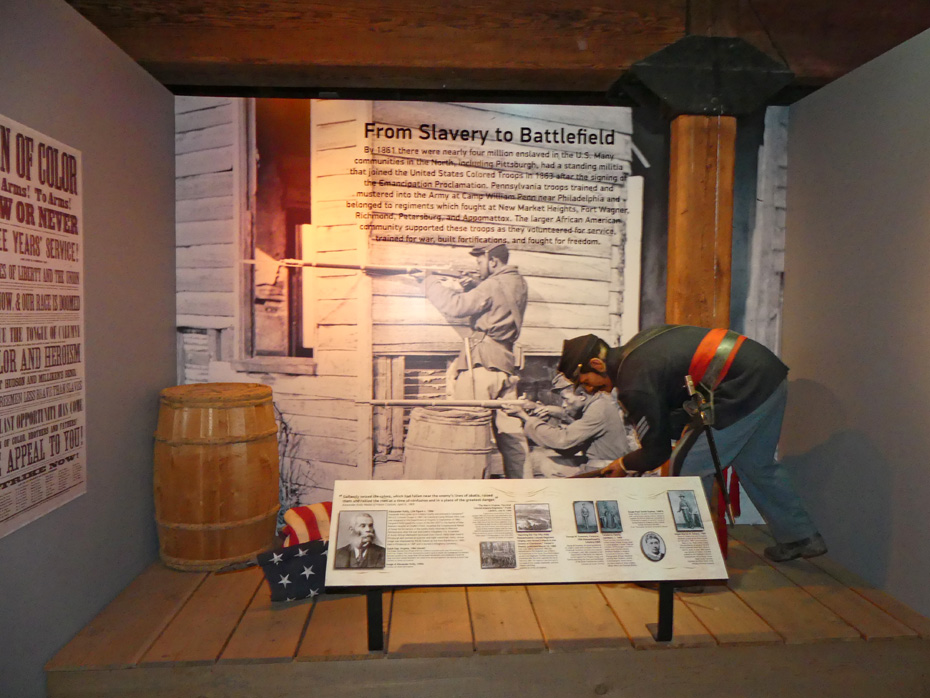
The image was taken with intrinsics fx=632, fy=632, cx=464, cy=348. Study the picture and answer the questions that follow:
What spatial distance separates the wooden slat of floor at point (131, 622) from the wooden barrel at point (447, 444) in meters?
1.15

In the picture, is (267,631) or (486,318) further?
(486,318)

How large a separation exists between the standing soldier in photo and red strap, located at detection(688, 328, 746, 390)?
3.25 ft

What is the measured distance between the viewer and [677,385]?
8.93 ft

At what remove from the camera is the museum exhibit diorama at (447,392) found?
2146 millimetres

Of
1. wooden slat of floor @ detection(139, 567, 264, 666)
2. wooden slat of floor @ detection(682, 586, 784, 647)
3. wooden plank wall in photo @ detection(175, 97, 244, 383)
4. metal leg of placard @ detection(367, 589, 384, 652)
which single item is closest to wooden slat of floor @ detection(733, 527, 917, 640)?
wooden slat of floor @ detection(682, 586, 784, 647)

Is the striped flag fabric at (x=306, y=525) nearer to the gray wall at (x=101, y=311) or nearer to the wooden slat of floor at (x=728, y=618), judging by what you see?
the gray wall at (x=101, y=311)

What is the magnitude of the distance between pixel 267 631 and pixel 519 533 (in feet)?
3.29

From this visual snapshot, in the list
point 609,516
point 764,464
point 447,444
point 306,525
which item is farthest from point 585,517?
point 306,525

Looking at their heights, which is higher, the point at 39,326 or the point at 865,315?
the point at 865,315

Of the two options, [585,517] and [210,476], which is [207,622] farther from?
[585,517]

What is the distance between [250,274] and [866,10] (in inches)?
131

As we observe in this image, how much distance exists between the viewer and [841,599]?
8.51 feet

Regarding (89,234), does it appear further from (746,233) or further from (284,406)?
(746,233)

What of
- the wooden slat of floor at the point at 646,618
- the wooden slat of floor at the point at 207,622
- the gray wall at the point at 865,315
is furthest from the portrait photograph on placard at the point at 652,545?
the wooden slat of floor at the point at 207,622
